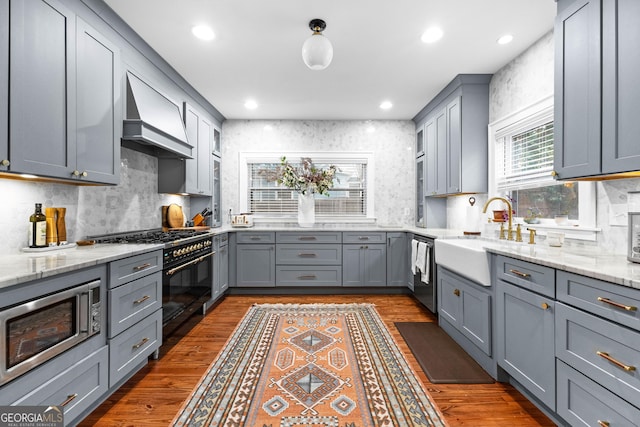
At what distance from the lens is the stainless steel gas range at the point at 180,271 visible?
7.79ft

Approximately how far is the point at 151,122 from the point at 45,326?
5.73 feet

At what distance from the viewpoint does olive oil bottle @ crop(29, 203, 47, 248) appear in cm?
186

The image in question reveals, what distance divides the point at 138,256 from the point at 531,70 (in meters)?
3.50

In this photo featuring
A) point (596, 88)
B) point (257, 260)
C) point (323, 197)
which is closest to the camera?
point (596, 88)

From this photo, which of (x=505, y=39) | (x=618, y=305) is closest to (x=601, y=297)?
(x=618, y=305)

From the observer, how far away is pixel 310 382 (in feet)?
6.48

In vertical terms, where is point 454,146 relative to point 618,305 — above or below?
above

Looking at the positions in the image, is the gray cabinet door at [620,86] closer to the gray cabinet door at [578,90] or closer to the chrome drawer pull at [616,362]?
the gray cabinet door at [578,90]

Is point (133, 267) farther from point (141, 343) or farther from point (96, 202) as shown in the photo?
point (96, 202)

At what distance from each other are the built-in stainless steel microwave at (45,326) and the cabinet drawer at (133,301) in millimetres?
109

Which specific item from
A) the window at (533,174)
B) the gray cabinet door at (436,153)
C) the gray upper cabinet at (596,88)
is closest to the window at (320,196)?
the gray cabinet door at (436,153)

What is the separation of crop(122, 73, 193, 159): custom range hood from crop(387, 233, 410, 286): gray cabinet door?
273 cm

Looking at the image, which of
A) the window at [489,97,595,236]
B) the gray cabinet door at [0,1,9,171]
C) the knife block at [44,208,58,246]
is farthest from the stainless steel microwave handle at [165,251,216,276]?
the window at [489,97,595,236]

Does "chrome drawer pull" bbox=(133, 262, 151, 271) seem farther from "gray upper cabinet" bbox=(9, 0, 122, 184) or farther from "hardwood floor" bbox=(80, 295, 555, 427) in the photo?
"hardwood floor" bbox=(80, 295, 555, 427)
